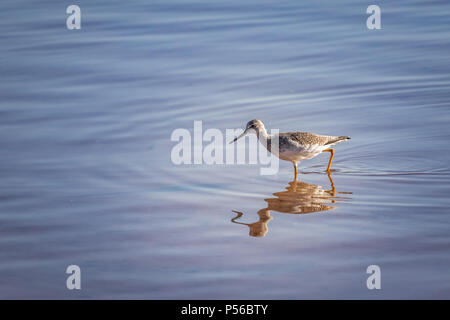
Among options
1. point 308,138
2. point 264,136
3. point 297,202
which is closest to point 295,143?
point 308,138

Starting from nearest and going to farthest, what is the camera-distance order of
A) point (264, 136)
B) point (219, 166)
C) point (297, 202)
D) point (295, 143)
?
point (297, 202) → point (295, 143) → point (219, 166) → point (264, 136)

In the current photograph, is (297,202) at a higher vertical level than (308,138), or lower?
lower

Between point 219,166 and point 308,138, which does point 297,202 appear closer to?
point 308,138

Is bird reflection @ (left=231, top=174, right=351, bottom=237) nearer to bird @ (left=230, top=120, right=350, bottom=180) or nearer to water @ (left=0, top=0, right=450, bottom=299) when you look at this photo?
water @ (left=0, top=0, right=450, bottom=299)

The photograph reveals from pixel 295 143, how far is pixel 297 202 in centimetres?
117

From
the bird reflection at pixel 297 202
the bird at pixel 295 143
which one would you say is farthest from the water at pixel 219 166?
the bird at pixel 295 143

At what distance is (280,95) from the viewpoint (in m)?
12.6

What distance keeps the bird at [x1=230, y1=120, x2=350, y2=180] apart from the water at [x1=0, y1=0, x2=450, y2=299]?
319 mm

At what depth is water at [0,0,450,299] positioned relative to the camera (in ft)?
21.9

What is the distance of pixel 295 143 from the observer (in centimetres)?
943

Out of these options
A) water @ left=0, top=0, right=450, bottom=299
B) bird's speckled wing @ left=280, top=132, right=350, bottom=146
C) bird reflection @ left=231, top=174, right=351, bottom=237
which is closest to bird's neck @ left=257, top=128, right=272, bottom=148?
bird's speckled wing @ left=280, top=132, right=350, bottom=146

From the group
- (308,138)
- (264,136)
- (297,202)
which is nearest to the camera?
(297,202)

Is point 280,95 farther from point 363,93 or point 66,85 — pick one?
point 66,85
